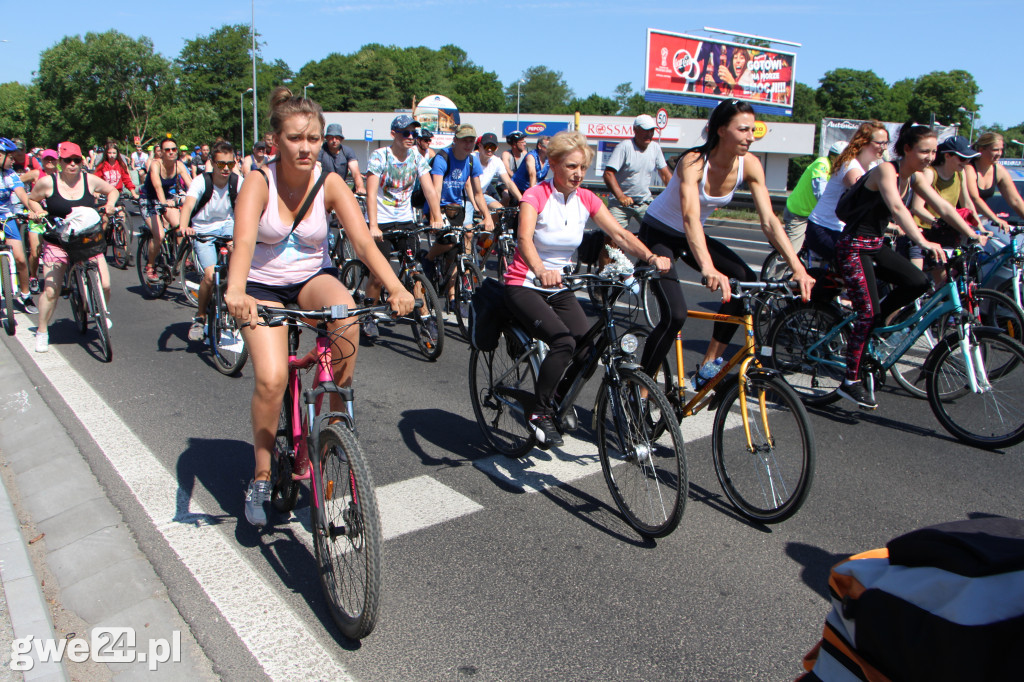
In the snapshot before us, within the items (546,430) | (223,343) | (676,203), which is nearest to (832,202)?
(676,203)

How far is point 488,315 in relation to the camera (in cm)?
463

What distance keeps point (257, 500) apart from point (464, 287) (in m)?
4.73

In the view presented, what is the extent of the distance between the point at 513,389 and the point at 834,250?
2980 millimetres

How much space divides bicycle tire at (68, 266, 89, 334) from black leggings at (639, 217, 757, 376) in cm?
537

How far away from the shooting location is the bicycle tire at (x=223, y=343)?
6562 mm

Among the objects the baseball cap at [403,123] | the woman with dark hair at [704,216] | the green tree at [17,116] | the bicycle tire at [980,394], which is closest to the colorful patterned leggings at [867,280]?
the bicycle tire at [980,394]

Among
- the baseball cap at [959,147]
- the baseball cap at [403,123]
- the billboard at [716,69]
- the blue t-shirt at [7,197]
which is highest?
the billboard at [716,69]

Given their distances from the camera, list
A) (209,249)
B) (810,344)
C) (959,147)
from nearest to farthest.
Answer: (810,344) → (959,147) → (209,249)

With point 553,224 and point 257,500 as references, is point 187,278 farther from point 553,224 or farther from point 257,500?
point 257,500

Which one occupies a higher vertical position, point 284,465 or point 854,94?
point 854,94

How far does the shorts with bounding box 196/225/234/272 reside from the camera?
8.33 m

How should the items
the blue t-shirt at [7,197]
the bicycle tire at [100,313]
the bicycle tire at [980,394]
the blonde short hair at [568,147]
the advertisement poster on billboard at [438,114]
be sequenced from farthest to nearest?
the advertisement poster on billboard at [438,114] → the blue t-shirt at [7,197] → the bicycle tire at [100,313] → the bicycle tire at [980,394] → the blonde short hair at [568,147]

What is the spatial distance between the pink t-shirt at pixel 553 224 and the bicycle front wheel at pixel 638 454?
2.82 feet

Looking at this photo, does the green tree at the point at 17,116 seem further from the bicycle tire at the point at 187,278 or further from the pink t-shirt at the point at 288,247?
the pink t-shirt at the point at 288,247
